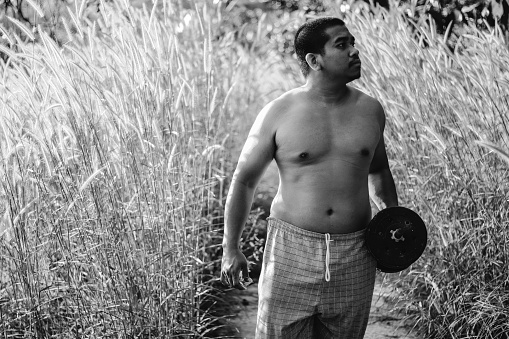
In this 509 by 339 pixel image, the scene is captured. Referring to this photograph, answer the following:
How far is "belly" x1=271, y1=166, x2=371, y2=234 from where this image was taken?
2465mm

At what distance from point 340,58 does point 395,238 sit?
58 centimetres

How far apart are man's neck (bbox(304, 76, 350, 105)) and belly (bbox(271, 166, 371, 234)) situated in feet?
0.70

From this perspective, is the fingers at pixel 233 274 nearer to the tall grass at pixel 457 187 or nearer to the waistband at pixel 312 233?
the waistband at pixel 312 233

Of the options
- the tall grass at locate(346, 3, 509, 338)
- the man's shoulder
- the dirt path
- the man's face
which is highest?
the man's face

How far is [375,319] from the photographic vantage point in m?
4.36

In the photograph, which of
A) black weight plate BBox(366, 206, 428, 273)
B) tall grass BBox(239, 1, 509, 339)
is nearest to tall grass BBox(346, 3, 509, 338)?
tall grass BBox(239, 1, 509, 339)

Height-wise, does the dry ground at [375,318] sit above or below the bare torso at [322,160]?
below

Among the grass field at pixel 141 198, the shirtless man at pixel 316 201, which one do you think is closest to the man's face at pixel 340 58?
the shirtless man at pixel 316 201

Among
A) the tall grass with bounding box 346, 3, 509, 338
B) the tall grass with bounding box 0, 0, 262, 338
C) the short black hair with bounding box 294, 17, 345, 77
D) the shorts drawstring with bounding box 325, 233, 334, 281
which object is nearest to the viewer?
the shorts drawstring with bounding box 325, 233, 334, 281

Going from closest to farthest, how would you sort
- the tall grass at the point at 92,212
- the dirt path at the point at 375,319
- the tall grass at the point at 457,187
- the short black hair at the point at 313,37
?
the short black hair at the point at 313,37 < the tall grass at the point at 92,212 < the tall grass at the point at 457,187 < the dirt path at the point at 375,319

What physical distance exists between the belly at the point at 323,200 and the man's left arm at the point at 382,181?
0.21m

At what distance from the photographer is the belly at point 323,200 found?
246cm

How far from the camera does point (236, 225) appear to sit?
2.51 metres

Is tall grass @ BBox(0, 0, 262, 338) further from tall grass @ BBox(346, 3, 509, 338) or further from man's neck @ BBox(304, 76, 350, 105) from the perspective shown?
tall grass @ BBox(346, 3, 509, 338)
